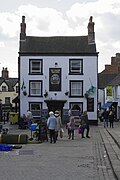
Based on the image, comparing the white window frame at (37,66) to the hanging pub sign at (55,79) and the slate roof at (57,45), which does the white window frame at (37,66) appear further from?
the hanging pub sign at (55,79)

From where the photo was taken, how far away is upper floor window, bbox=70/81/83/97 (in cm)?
5019

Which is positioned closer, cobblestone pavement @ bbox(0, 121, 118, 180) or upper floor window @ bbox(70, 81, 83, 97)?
cobblestone pavement @ bbox(0, 121, 118, 180)

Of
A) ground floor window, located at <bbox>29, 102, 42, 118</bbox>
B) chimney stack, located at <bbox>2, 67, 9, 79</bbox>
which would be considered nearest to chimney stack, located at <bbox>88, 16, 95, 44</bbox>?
ground floor window, located at <bbox>29, 102, 42, 118</bbox>

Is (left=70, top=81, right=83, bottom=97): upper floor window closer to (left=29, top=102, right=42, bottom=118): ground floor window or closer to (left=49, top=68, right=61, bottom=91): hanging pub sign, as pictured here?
(left=49, top=68, right=61, bottom=91): hanging pub sign

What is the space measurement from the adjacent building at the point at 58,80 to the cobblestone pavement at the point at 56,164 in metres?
28.3

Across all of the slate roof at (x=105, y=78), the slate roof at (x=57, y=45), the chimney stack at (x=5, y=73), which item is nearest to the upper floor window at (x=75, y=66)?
the slate roof at (x=57, y=45)

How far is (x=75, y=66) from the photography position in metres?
50.2

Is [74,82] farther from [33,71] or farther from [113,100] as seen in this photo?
[113,100]

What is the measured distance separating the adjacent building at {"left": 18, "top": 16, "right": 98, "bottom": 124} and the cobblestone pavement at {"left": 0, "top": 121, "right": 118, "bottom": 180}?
28.3 m

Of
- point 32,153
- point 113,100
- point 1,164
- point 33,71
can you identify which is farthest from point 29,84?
point 1,164

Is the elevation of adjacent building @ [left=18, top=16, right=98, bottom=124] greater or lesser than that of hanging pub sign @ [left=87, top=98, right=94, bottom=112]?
greater

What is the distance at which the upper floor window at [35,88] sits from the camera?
50.2m

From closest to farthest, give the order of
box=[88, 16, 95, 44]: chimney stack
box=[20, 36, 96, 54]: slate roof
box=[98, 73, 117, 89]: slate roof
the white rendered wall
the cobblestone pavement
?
the cobblestone pavement, the white rendered wall, box=[20, 36, 96, 54]: slate roof, box=[88, 16, 95, 44]: chimney stack, box=[98, 73, 117, 89]: slate roof

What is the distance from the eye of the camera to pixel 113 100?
7144 centimetres
